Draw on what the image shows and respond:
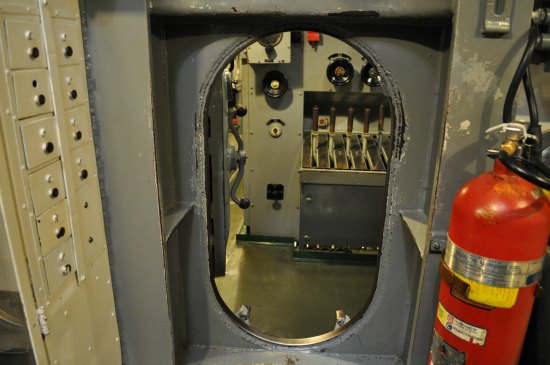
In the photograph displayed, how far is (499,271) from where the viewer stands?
1.05 m

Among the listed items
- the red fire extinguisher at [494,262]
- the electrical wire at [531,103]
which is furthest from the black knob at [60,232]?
the electrical wire at [531,103]

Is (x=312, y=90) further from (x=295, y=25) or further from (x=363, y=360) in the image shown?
(x=363, y=360)

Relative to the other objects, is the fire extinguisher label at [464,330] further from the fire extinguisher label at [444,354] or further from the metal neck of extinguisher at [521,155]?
the metal neck of extinguisher at [521,155]

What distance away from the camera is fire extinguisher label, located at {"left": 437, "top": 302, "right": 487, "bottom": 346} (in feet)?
3.74

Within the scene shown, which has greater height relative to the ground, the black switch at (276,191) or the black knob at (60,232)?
the black knob at (60,232)

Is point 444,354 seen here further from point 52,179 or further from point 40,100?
point 40,100

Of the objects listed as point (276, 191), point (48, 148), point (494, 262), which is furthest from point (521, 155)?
point (276, 191)

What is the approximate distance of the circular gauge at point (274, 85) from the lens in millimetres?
3119

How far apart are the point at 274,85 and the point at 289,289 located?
1554 mm

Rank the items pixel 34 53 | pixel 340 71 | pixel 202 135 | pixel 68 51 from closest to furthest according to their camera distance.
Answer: pixel 34 53 < pixel 68 51 < pixel 202 135 < pixel 340 71

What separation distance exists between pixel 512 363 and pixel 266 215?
244 centimetres

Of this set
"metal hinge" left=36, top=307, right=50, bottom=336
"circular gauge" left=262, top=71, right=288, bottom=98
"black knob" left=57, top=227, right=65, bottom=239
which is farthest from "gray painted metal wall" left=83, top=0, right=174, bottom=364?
"circular gauge" left=262, top=71, right=288, bottom=98

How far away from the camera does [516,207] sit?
1.02 m

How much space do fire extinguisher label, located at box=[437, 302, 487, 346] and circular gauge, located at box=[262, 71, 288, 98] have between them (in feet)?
7.46
